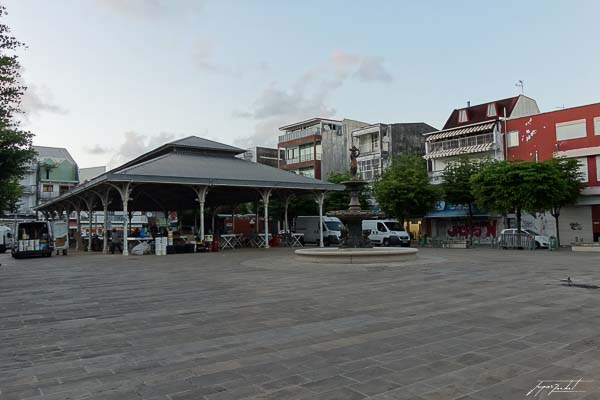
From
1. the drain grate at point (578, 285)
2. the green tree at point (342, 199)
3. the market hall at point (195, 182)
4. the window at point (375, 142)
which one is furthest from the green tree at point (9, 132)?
the window at point (375, 142)

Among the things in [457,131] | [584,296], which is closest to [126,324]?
[584,296]

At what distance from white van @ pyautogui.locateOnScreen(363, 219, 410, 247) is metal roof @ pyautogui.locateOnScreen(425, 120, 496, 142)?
11710mm

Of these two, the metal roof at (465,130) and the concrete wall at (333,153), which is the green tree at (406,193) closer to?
the metal roof at (465,130)

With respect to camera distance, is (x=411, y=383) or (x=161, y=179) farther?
(x=161, y=179)

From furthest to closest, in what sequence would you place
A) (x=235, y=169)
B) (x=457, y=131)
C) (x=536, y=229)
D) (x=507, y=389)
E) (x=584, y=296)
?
(x=457, y=131) < (x=536, y=229) < (x=235, y=169) < (x=584, y=296) < (x=507, y=389)

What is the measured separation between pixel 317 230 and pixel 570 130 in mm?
18572

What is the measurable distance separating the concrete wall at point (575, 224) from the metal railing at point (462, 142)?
26.7ft

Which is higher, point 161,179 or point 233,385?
point 161,179

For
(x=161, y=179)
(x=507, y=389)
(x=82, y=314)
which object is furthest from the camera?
(x=161, y=179)

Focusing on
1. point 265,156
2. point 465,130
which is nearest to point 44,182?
point 265,156

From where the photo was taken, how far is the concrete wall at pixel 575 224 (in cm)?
3122

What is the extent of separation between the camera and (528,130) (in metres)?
34.8

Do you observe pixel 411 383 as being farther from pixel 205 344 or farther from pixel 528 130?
pixel 528 130

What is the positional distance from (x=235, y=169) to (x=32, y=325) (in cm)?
2223
